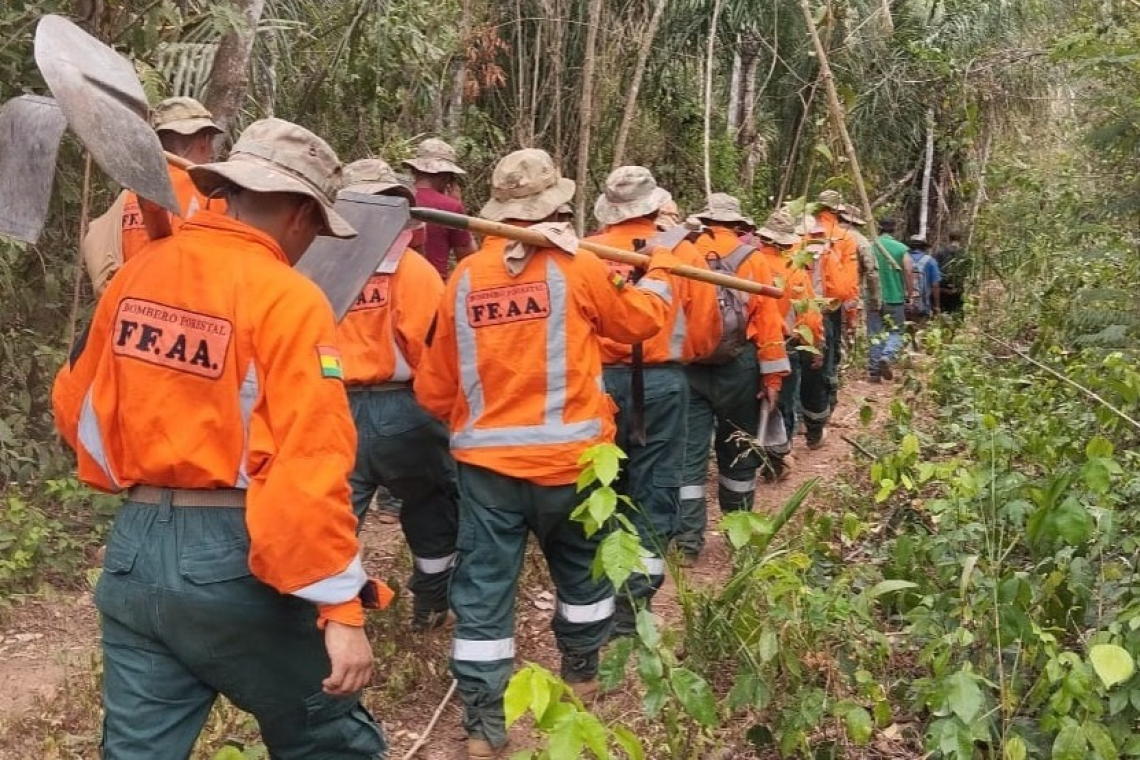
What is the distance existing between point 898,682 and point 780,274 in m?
3.60

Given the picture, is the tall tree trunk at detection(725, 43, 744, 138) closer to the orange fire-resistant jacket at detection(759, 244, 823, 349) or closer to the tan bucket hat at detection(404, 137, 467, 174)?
the orange fire-resistant jacket at detection(759, 244, 823, 349)

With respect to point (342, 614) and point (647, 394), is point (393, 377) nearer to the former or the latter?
point (647, 394)

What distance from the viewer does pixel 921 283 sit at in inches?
546

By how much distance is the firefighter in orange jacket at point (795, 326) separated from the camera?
6.73 m

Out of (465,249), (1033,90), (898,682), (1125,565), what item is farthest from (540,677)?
(1033,90)

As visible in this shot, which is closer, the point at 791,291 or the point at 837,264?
the point at 791,291

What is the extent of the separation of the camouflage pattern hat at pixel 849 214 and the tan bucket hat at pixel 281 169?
7.17 meters

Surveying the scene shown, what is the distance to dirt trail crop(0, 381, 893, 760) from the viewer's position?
4176 millimetres

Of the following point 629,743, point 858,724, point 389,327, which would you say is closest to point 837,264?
point 389,327

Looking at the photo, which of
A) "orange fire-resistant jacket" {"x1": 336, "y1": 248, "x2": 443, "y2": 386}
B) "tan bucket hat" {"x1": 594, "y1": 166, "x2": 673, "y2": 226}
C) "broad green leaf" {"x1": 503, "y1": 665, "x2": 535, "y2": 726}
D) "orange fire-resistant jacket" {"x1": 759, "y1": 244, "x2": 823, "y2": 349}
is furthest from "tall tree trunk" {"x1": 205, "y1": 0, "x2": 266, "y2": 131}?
"broad green leaf" {"x1": 503, "y1": 665, "x2": 535, "y2": 726}

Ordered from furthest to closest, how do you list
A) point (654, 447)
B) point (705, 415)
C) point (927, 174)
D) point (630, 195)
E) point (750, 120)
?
point (927, 174) → point (750, 120) → point (705, 415) → point (654, 447) → point (630, 195)

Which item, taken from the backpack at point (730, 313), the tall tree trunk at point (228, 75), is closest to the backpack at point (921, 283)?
the backpack at point (730, 313)

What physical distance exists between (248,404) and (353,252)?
0.98 m

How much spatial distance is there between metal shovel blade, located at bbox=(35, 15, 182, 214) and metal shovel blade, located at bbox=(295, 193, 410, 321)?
2.61 ft
